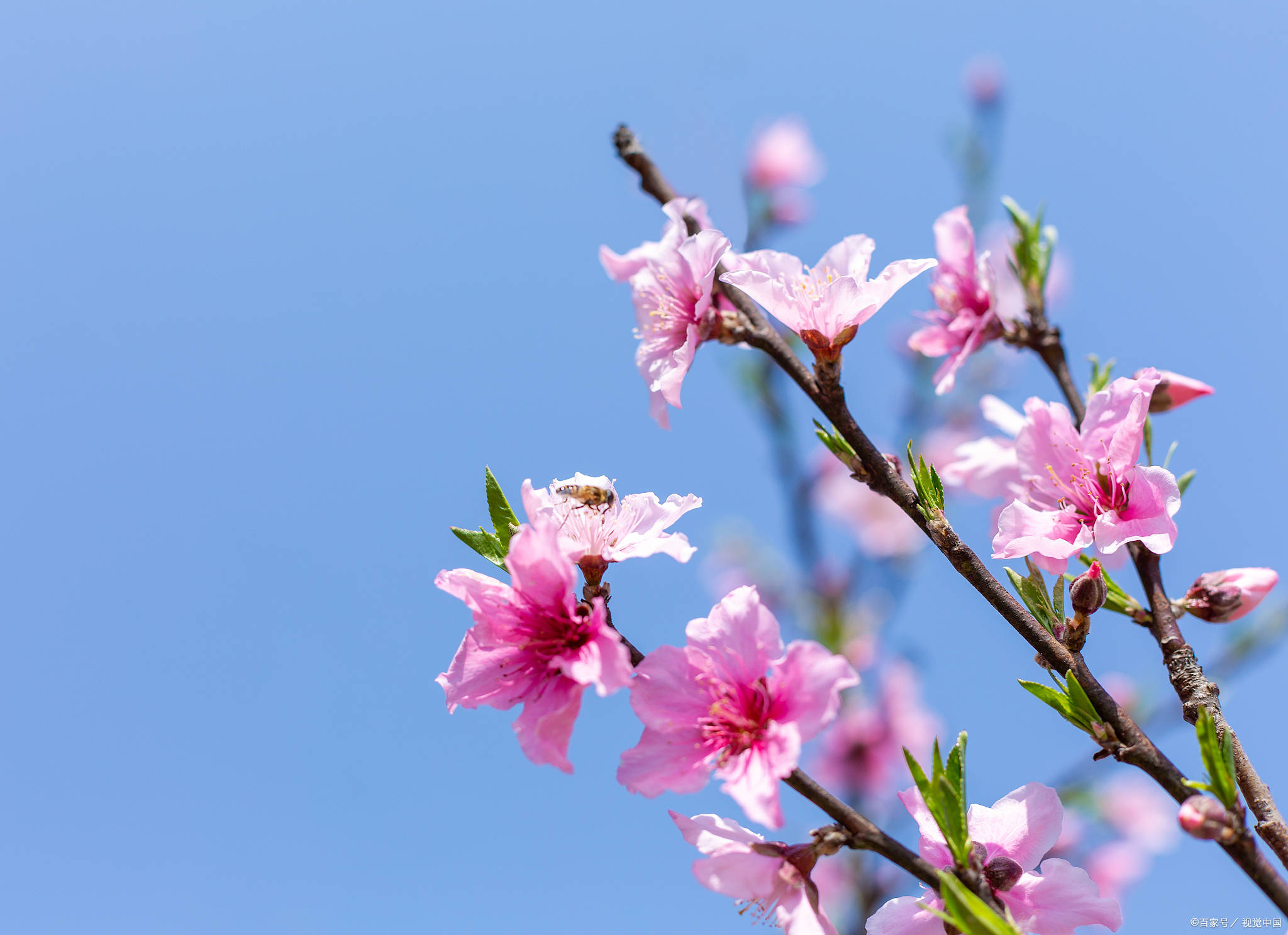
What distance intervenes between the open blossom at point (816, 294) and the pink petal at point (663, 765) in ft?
2.70

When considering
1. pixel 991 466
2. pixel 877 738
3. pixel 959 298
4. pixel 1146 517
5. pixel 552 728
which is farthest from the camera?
pixel 877 738

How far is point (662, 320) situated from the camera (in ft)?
6.64

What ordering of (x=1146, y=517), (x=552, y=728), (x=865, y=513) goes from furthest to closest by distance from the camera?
(x=865, y=513) < (x=1146, y=517) < (x=552, y=728)

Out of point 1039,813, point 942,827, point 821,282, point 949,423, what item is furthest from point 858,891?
point 949,423

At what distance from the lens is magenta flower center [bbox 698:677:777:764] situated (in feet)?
4.63

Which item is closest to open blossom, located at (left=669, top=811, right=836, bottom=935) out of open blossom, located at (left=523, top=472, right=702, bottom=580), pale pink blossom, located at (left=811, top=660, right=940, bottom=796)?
open blossom, located at (left=523, top=472, right=702, bottom=580)

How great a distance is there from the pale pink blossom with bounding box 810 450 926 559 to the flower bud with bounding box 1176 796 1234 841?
11.2ft

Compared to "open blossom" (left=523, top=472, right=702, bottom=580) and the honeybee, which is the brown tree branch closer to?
"open blossom" (left=523, top=472, right=702, bottom=580)

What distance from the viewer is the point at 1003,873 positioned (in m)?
1.49

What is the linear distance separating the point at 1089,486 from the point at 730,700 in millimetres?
890

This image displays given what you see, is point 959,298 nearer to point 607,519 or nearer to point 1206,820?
point 607,519

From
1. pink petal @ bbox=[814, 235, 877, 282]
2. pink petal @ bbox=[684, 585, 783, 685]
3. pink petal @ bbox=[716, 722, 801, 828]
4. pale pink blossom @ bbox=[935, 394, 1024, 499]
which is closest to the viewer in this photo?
pink petal @ bbox=[716, 722, 801, 828]

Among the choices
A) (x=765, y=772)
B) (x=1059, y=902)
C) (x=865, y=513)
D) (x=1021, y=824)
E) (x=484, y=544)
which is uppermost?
(x=865, y=513)

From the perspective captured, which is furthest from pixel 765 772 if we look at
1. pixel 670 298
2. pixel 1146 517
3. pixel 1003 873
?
pixel 670 298
